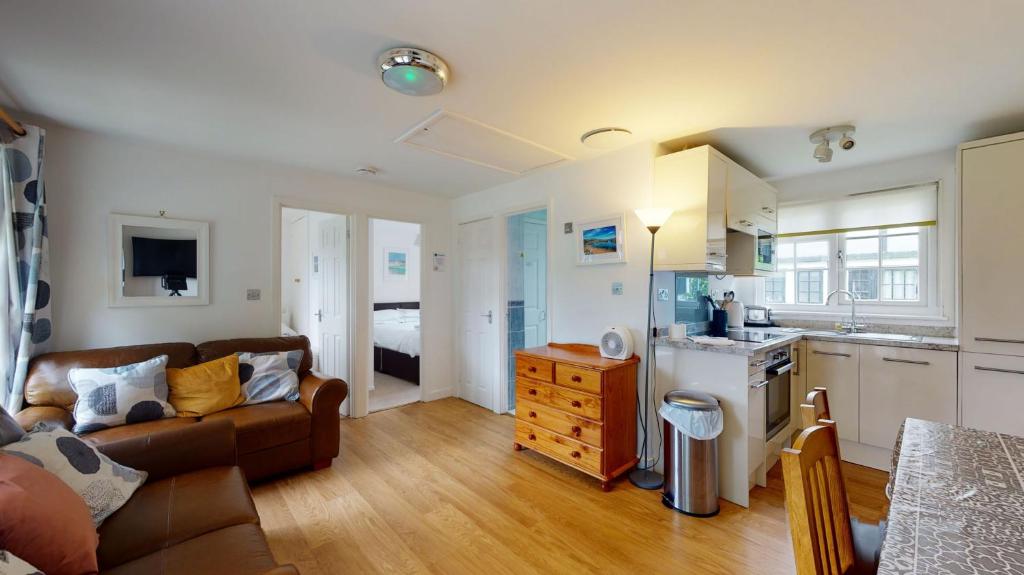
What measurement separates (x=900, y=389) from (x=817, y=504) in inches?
102

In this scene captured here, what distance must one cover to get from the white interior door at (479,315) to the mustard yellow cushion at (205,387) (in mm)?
2143

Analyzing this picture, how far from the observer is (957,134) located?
102 inches

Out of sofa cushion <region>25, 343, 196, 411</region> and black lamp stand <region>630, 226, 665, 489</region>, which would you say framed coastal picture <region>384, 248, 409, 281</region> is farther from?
black lamp stand <region>630, 226, 665, 489</region>

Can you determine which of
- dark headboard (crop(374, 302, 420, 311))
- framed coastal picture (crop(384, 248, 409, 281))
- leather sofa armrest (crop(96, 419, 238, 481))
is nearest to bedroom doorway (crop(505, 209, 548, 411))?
leather sofa armrest (crop(96, 419, 238, 481))

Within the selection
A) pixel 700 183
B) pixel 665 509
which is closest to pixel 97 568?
pixel 665 509

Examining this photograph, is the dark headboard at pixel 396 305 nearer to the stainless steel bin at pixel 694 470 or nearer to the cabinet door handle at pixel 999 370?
the stainless steel bin at pixel 694 470

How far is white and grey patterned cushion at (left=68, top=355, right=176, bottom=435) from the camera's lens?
220 cm

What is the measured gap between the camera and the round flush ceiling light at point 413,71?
66.2 inches

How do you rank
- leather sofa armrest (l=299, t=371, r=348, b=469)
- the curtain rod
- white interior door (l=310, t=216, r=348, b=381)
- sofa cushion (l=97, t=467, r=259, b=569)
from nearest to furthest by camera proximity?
sofa cushion (l=97, t=467, r=259, b=569) < the curtain rod < leather sofa armrest (l=299, t=371, r=348, b=469) < white interior door (l=310, t=216, r=348, b=381)

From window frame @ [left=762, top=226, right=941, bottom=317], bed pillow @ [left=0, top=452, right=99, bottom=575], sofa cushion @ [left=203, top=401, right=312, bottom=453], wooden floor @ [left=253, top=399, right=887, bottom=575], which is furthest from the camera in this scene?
window frame @ [left=762, top=226, right=941, bottom=317]

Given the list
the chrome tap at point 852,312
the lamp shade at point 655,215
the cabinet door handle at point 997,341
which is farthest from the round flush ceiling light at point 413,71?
the chrome tap at point 852,312

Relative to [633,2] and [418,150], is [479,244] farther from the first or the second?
[633,2]

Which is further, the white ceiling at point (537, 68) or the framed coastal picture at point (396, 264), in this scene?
the framed coastal picture at point (396, 264)

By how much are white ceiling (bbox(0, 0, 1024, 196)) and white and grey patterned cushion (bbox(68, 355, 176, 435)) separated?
156 centimetres
